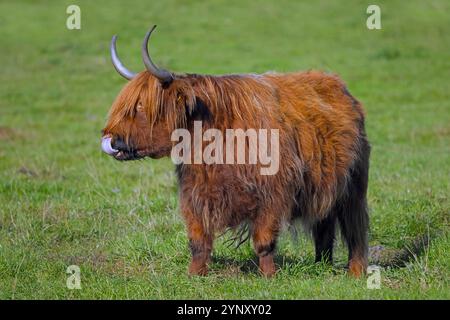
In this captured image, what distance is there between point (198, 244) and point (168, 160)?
5672 millimetres

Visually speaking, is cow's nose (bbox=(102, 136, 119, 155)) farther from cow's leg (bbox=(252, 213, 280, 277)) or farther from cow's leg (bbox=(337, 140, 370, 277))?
cow's leg (bbox=(337, 140, 370, 277))

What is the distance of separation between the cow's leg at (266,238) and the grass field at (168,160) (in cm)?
16

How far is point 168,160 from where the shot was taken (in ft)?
38.0

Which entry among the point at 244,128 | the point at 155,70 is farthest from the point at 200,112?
the point at 155,70

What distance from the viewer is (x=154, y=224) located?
7.66m

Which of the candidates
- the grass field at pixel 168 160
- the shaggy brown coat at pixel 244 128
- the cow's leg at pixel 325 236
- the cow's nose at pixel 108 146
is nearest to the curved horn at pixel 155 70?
the shaggy brown coat at pixel 244 128

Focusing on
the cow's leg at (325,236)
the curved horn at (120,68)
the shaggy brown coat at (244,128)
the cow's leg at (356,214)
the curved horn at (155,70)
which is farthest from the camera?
the cow's leg at (325,236)

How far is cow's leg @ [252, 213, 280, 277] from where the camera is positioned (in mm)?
5918

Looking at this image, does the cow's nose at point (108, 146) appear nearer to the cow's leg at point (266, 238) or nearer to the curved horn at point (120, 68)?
the curved horn at point (120, 68)

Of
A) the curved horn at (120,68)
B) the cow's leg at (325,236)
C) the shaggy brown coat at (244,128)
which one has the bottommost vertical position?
the cow's leg at (325,236)

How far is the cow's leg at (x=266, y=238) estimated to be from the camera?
5.92 m

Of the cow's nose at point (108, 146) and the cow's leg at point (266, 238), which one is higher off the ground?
the cow's nose at point (108, 146)

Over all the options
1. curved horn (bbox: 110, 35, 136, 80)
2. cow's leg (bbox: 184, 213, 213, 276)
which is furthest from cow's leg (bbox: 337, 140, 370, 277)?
curved horn (bbox: 110, 35, 136, 80)

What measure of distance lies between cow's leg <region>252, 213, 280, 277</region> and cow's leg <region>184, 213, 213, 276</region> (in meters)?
0.34
